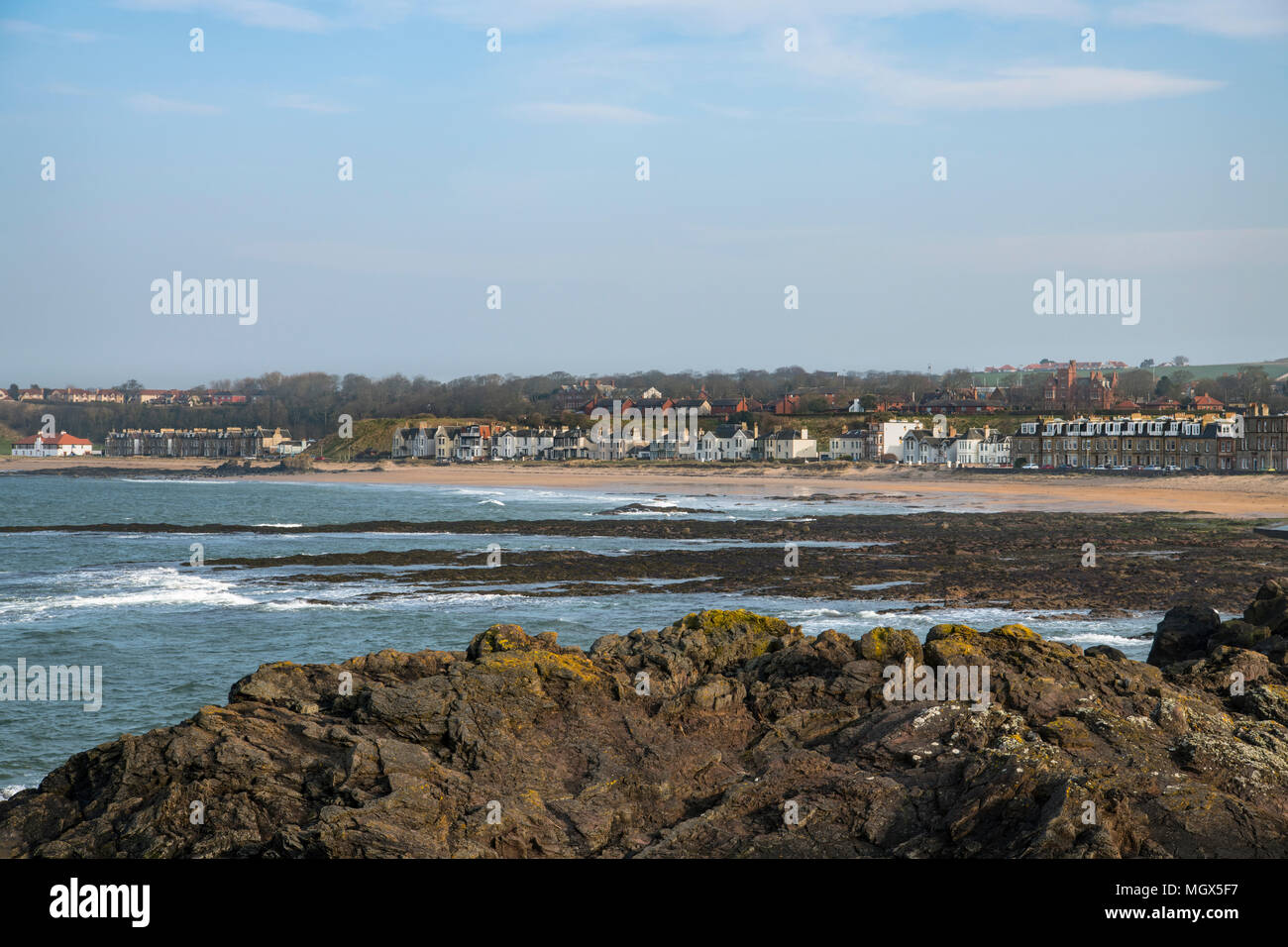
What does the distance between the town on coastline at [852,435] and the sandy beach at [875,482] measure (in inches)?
410

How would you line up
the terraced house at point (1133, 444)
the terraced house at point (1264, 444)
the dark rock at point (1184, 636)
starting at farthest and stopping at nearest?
the terraced house at point (1133, 444) < the terraced house at point (1264, 444) < the dark rock at point (1184, 636)

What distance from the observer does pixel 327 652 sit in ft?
64.4

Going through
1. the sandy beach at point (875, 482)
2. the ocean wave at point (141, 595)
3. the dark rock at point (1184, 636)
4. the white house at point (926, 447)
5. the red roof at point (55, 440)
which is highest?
the red roof at point (55, 440)

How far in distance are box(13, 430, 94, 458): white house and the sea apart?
397 ft

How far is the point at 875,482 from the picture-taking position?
8144cm

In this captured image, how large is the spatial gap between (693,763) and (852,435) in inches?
4101

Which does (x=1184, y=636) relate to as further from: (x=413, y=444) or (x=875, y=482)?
(x=413, y=444)

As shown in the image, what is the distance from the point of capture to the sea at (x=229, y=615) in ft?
52.2

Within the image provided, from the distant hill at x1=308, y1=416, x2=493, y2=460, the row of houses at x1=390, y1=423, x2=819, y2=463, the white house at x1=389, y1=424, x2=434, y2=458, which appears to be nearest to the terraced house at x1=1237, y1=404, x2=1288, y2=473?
the row of houses at x1=390, y1=423, x2=819, y2=463

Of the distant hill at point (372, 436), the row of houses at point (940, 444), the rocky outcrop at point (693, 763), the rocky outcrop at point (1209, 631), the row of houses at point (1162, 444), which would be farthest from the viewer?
the distant hill at point (372, 436)

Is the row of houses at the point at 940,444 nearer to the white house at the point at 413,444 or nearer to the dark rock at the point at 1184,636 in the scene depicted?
the white house at the point at 413,444

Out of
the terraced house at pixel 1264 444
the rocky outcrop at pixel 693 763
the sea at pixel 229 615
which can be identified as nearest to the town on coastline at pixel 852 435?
the terraced house at pixel 1264 444

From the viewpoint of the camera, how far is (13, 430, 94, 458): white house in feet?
504

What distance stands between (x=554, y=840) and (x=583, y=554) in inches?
1084
